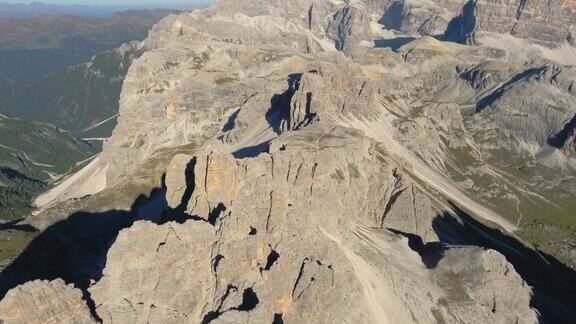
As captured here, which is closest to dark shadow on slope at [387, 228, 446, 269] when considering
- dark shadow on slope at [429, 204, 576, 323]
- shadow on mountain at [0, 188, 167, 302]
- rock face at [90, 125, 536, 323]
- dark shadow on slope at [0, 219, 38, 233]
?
rock face at [90, 125, 536, 323]

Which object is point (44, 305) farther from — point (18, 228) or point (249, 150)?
point (18, 228)

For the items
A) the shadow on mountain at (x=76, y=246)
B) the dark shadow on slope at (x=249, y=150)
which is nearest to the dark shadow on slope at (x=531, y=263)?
the dark shadow on slope at (x=249, y=150)

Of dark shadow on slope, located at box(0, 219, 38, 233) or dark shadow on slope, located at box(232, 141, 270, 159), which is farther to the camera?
dark shadow on slope, located at box(0, 219, 38, 233)

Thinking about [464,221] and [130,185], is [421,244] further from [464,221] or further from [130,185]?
[130,185]

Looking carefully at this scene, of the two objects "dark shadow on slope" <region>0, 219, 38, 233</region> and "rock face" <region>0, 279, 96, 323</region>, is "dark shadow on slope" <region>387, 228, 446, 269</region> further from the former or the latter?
"dark shadow on slope" <region>0, 219, 38, 233</region>

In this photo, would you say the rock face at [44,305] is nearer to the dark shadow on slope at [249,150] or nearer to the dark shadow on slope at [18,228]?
the dark shadow on slope at [249,150]
